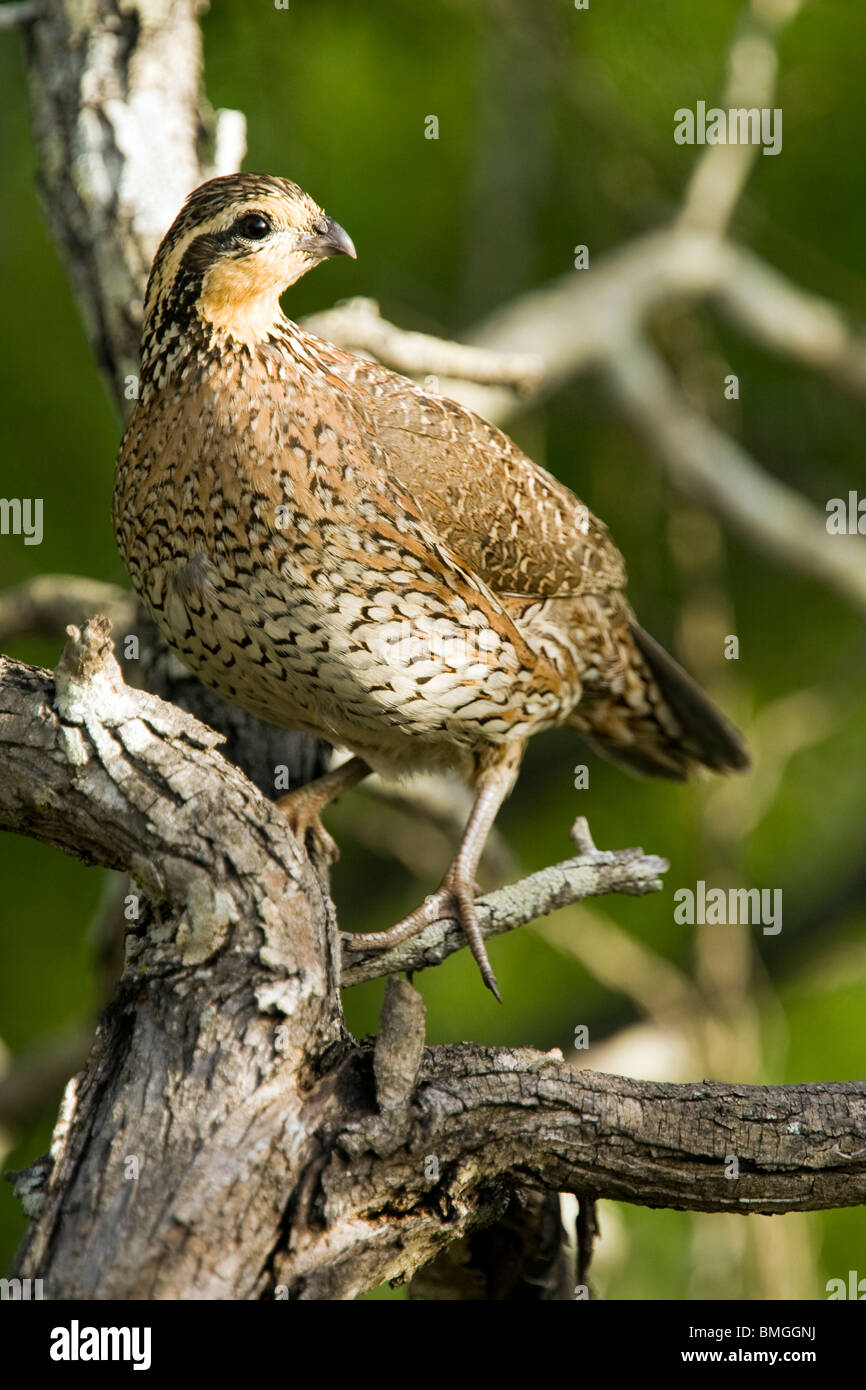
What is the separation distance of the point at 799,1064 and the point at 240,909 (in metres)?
5.30

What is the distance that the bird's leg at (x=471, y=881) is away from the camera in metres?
3.16

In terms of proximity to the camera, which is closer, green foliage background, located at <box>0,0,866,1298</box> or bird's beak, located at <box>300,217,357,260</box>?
bird's beak, located at <box>300,217,357,260</box>

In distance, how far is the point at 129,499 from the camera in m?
3.16

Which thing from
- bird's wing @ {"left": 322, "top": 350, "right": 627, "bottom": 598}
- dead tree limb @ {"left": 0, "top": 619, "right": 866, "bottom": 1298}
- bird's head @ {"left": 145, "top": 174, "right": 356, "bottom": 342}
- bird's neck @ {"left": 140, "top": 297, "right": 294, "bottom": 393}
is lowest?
dead tree limb @ {"left": 0, "top": 619, "right": 866, "bottom": 1298}

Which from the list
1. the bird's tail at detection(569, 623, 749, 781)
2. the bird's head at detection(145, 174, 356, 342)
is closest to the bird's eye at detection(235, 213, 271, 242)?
the bird's head at detection(145, 174, 356, 342)

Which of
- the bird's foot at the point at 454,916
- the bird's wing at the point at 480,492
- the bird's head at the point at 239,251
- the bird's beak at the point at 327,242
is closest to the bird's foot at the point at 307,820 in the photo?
the bird's foot at the point at 454,916

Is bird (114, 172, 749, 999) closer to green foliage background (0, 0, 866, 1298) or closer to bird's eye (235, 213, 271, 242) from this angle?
bird's eye (235, 213, 271, 242)

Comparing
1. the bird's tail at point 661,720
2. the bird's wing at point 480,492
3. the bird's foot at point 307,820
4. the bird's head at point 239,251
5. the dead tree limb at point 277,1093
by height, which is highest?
the bird's head at point 239,251

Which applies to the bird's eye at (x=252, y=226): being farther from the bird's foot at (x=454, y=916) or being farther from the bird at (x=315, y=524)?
the bird's foot at (x=454, y=916)

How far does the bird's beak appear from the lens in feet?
10.1

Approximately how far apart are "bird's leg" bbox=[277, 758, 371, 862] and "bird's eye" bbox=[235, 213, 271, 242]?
138cm

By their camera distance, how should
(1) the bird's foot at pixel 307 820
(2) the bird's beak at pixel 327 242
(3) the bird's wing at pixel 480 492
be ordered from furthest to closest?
(1) the bird's foot at pixel 307 820 → (3) the bird's wing at pixel 480 492 → (2) the bird's beak at pixel 327 242
